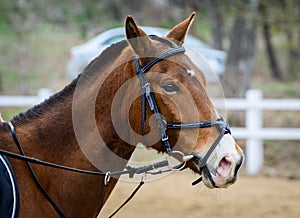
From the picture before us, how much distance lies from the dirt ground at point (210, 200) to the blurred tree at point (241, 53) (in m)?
Answer: 3.98

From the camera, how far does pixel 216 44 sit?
54.9 feet

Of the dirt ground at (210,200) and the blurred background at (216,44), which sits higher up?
the blurred background at (216,44)

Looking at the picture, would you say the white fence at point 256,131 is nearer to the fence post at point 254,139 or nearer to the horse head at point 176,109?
the fence post at point 254,139

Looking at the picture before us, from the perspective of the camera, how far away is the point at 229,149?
Result: 3.20m

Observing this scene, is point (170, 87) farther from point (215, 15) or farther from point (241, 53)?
point (215, 15)

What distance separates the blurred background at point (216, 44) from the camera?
11617 mm

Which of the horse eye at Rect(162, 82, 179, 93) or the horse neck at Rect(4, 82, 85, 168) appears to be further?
the horse neck at Rect(4, 82, 85, 168)

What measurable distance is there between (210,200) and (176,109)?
5.06m

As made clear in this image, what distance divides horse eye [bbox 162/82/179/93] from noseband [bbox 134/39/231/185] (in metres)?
0.08

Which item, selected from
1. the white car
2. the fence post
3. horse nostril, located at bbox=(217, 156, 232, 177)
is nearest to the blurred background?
the fence post

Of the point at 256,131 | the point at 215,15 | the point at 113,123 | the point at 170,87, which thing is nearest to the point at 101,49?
the point at 215,15

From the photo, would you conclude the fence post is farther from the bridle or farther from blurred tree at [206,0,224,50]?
the bridle

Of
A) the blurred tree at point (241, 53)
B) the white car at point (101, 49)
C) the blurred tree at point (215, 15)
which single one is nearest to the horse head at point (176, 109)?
the blurred tree at point (241, 53)

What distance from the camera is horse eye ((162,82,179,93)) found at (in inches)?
131
